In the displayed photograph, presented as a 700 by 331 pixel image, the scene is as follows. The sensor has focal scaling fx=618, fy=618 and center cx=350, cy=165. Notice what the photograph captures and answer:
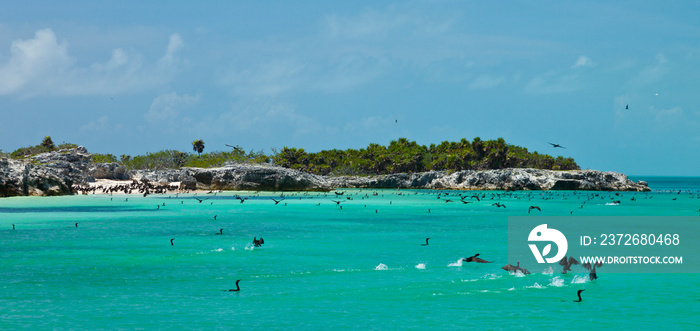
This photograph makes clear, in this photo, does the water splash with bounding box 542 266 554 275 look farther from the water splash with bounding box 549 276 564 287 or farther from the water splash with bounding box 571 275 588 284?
the water splash with bounding box 571 275 588 284

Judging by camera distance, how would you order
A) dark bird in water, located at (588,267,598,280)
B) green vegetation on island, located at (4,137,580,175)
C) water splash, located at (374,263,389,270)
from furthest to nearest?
green vegetation on island, located at (4,137,580,175)
water splash, located at (374,263,389,270)
dark bird in water, located at (588,267,598,280)

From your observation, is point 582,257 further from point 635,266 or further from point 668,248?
point 668,248

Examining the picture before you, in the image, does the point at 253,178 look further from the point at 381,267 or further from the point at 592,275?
the point at 592,275

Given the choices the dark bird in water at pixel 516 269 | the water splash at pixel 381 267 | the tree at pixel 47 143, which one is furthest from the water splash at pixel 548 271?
the tree at pixel 47 143

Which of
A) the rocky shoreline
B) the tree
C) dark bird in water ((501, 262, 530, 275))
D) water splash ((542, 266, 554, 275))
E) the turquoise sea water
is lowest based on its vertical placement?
the turquoise sea water

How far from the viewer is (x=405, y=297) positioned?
20.5m

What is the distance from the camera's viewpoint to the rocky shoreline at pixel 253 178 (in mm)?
89688

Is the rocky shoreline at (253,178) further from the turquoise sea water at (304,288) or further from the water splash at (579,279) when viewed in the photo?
the water splash at (579,279)

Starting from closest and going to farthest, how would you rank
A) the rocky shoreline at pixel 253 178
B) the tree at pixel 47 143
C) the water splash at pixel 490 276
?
the water splash at pixel 490 276
the rocky shoreline at pixel 253 178
the tree at pixel 47 143

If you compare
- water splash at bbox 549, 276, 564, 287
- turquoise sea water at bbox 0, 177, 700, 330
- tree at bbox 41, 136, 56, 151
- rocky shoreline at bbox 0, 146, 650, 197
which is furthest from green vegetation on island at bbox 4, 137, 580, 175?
water splash at bbox 549, 276, 564, 287

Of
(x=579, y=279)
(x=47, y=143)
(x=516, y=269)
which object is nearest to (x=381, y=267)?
(x=516, y=269)

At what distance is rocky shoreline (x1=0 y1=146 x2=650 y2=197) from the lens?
89688 mm

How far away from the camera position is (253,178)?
12712 cm

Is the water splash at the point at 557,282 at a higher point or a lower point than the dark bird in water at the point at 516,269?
lower
